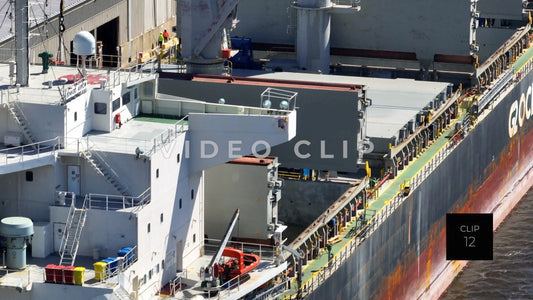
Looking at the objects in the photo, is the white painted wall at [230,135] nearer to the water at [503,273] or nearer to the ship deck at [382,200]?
the ship deck at [382,200]

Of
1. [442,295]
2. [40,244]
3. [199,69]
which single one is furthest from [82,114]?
[442,295]

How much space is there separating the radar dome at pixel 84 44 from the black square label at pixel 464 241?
23.4 metres

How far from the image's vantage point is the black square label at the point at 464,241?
61741 mm

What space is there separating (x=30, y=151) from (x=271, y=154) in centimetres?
1407

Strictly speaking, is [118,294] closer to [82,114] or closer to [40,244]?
[40,244]

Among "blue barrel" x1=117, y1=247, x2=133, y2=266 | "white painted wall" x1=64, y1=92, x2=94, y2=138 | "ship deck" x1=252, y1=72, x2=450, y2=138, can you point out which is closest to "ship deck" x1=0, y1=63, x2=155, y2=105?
"white painted wall" x1=64, y1=92, x2=94, y2=138

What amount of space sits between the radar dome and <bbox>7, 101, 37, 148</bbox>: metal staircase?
257 cm

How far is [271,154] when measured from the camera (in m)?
52.5

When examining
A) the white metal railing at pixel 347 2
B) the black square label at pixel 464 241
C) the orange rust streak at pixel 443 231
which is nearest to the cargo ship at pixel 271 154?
the orange rust streak at pixel 443 231

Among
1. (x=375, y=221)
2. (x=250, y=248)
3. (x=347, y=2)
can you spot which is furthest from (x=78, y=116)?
(x=347, y=2)

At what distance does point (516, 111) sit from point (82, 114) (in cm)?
3742

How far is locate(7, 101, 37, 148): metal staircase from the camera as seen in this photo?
1591 inches

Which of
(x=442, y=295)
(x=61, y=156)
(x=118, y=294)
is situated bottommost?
(x=442, y=295)

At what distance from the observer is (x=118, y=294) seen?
37312 mm
